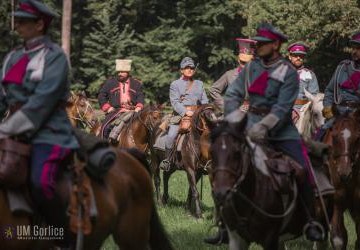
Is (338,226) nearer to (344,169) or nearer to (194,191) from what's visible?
(344,169)

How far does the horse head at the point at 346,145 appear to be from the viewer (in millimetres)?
9461

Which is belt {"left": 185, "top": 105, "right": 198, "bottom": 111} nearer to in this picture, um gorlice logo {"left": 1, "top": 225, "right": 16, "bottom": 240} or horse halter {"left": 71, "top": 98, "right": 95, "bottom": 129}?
horse halter {"left": 71, "top": 98, "right": 95, "bottom": 129}

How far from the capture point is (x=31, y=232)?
637cm

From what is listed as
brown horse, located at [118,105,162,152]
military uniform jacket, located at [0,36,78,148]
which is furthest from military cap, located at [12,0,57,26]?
brown horse, located at [118,105,162,152]

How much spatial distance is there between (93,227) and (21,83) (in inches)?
54.8

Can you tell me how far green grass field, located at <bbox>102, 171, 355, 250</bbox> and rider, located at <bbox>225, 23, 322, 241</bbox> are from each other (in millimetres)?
1132

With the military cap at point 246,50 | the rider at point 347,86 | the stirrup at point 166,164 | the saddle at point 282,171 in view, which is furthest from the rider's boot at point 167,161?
the saddle at point 282,171

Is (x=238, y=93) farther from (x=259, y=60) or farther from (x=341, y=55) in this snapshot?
(x=341, y=55)

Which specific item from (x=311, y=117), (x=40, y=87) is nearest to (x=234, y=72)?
(x=311, y=117)

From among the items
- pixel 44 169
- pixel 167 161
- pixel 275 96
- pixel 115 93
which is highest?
pixel 275 96

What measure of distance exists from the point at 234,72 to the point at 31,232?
778 centimetres

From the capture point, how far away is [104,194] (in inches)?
274

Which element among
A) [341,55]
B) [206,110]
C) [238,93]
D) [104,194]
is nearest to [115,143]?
[206,110]

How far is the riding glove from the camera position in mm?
7496
